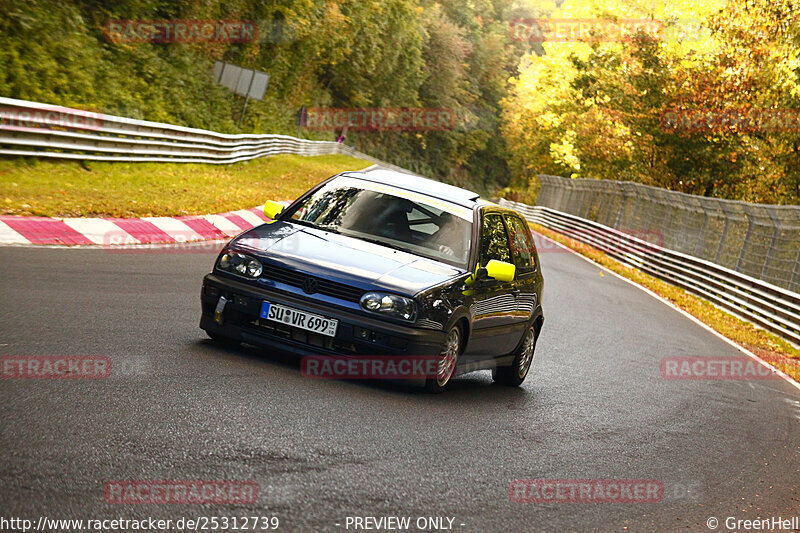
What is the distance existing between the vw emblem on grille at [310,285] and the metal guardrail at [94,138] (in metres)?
11.2

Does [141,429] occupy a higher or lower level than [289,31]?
A: lower

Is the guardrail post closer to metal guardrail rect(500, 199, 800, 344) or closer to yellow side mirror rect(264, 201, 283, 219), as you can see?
metal guardrail rect(500, 199, 800, 344)

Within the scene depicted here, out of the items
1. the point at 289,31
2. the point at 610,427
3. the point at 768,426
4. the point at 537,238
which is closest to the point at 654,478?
the point at 610,427

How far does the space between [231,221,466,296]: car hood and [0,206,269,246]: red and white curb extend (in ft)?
15.9

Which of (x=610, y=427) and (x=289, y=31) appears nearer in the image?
(x=610, y=427)

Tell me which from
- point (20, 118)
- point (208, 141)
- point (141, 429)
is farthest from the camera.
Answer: point (208, 141)

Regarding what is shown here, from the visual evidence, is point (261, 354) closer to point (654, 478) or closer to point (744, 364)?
point (654, 478)

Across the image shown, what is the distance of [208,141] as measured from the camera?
3027 centimetres

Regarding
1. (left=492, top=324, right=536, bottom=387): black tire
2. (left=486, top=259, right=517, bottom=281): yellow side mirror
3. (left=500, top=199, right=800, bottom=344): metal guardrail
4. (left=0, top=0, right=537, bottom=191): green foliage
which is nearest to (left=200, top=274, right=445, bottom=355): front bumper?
(left=486, top=259, right=517, bottom=281): yellow side mirror

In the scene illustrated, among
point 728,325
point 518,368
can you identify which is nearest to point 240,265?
point 518,368

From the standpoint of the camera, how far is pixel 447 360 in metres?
7.40

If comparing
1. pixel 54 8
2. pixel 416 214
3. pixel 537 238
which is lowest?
pixel 537 238

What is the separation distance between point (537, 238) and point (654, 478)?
32600mm

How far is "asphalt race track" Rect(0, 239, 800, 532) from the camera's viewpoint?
4.54m
